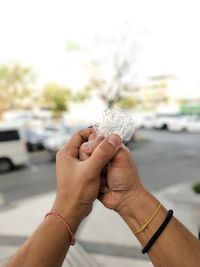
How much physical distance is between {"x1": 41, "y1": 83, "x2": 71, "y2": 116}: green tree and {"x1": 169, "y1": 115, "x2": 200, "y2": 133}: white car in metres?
6.34

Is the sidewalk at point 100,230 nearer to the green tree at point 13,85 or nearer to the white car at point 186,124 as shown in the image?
the green tree at point 13,85

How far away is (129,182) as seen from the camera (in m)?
0.82

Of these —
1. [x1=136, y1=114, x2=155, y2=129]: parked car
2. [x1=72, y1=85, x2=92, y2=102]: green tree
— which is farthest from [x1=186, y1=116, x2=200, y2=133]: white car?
[x1=72, y1=85, x2=92, y2=102]: green tree

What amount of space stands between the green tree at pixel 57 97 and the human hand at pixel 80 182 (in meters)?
16.7

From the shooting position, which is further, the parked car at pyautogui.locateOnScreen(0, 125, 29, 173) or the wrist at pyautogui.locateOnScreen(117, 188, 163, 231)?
the parked car at pyautogui.locateOnScreen(0, 125, 29, 173)

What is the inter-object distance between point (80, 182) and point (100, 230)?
3162 mm

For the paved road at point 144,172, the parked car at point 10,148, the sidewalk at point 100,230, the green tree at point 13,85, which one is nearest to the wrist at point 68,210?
the sidewalk at point 100,230

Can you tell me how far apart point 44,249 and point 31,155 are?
34.1 ft

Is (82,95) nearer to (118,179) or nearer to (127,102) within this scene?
(127,102)

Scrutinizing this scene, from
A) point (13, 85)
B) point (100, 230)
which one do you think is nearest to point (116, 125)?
point (100, 230)

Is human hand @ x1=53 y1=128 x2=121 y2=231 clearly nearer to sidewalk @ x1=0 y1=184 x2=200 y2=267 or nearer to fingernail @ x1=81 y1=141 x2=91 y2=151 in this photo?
fingernail @ x1=81 y1=141 x2=91 y2=151

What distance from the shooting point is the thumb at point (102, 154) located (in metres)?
0.75

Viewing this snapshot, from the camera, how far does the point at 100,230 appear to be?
3.77m

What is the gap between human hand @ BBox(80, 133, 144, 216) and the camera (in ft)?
2.64
